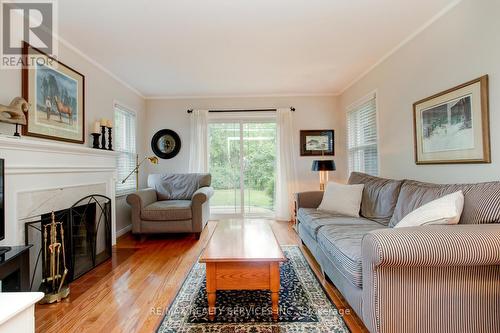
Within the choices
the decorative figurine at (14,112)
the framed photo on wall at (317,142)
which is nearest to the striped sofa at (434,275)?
the decorative figurine at (14,112)

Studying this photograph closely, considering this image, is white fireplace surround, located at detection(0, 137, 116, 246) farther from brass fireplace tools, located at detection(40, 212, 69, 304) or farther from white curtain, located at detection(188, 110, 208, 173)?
white curtain, located at detection(188, 110, 208, 173)

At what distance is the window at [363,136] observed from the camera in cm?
358

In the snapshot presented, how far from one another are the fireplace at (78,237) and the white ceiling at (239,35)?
1.73m

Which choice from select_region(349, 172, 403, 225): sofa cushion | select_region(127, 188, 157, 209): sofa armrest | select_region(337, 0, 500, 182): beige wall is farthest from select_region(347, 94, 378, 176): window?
select_region(127, 188, 157, 209): sofa armrest

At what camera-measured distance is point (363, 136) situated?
12.8 feet

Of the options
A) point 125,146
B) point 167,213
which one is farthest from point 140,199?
point 125,146

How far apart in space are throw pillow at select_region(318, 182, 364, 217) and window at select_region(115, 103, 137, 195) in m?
3.04

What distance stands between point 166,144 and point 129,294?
3.13 meters

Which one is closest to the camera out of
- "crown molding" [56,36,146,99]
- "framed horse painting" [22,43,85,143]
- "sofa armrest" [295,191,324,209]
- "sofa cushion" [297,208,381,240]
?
"framed horse painting" [22,43,85,143]

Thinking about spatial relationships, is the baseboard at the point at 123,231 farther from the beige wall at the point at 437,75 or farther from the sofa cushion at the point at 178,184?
the beige wall at the point at 437,75

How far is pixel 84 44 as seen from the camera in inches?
108

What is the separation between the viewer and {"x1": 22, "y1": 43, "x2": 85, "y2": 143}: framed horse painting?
7.34 ft

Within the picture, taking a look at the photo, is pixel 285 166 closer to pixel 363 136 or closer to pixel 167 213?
pixel 363 136

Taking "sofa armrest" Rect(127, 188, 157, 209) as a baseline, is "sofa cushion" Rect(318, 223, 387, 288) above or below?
below
